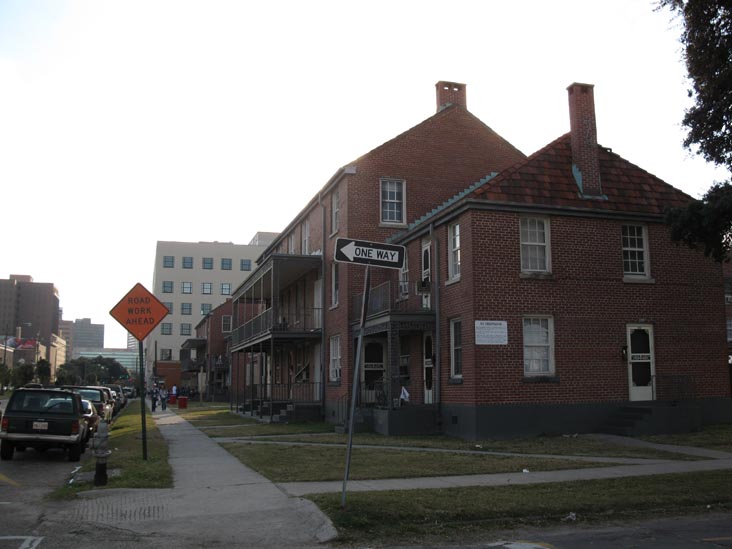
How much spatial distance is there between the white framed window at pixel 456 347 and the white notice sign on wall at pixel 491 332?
1.05 m

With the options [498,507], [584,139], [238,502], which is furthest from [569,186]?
[238,502]

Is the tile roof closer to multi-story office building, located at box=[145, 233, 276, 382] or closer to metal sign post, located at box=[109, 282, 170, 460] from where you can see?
metal sign post, located at box=[109, 282, 170, 460]

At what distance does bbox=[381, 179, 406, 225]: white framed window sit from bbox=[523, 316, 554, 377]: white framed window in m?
7.83

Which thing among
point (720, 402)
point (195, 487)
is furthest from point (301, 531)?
point (720, 402)

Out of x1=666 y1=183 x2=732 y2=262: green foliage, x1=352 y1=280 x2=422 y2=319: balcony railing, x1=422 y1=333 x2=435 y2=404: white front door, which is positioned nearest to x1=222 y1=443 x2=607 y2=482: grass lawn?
x1=666 y1=183 x2=732 y2=262: green foliage

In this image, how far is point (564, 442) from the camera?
17.1 metres

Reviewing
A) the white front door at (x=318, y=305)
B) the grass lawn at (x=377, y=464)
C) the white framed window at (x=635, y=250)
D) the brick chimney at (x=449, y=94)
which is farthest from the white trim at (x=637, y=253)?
the white front door at (x=318, y=305)

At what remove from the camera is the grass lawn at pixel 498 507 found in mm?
8289

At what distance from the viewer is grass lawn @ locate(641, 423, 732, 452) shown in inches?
630

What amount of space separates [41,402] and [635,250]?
1573cm

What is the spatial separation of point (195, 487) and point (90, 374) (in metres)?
134

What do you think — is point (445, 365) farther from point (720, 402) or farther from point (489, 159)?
point (489, 159)

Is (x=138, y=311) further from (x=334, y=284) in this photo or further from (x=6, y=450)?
(x=334, y=284)

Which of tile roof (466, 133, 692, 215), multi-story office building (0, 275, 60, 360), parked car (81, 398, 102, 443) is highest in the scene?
multi-story office building (0, 275, 60, 360)
